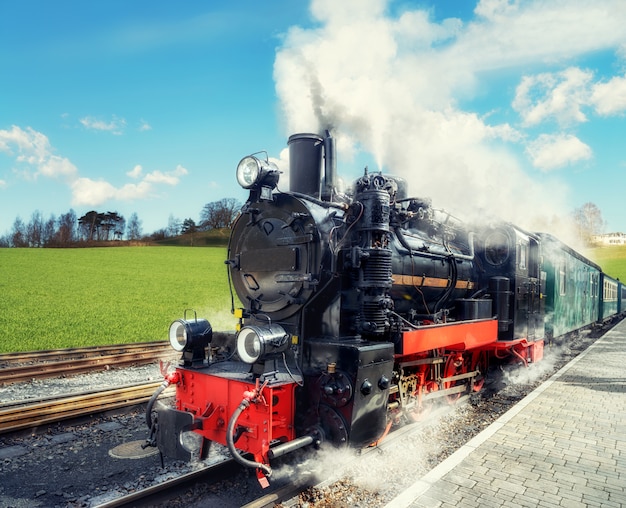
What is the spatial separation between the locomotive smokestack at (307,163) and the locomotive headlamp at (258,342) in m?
1.84

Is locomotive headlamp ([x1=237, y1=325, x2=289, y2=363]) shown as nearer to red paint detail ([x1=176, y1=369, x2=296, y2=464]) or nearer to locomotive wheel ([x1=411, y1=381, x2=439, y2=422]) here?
red paint detail ([x1=176, y1=369, x2=296, y2=464])

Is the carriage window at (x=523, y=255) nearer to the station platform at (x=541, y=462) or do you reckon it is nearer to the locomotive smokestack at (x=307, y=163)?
the station platform at (x=541, y=462)

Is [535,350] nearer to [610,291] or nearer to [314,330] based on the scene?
[314,330]

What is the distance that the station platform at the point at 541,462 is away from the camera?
397cm

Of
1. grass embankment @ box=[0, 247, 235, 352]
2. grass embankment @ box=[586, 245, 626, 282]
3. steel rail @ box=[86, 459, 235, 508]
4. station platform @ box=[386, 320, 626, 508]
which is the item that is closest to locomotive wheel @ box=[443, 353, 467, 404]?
station platform @ box=[386, 320, 626, 508]

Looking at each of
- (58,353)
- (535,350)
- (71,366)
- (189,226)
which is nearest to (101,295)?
(58,353)

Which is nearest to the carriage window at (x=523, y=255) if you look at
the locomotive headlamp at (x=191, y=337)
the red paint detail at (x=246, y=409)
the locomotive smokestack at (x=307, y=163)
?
the locomotive smokestack at (x=307, y=163)

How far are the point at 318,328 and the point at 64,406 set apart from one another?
4273 millimetres

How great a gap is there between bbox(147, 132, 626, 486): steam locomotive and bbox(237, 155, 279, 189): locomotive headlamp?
2 cm

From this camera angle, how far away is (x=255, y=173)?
16.2 feet

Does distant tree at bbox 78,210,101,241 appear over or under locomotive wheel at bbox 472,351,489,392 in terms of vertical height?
over

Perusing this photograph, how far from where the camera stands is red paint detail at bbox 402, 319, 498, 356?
16.5 feet

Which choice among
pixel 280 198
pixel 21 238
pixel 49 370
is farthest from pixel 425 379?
pixel 21 238

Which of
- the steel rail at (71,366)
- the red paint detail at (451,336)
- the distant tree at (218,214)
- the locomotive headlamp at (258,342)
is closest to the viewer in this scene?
the locomotive headlamp at (258,342)
